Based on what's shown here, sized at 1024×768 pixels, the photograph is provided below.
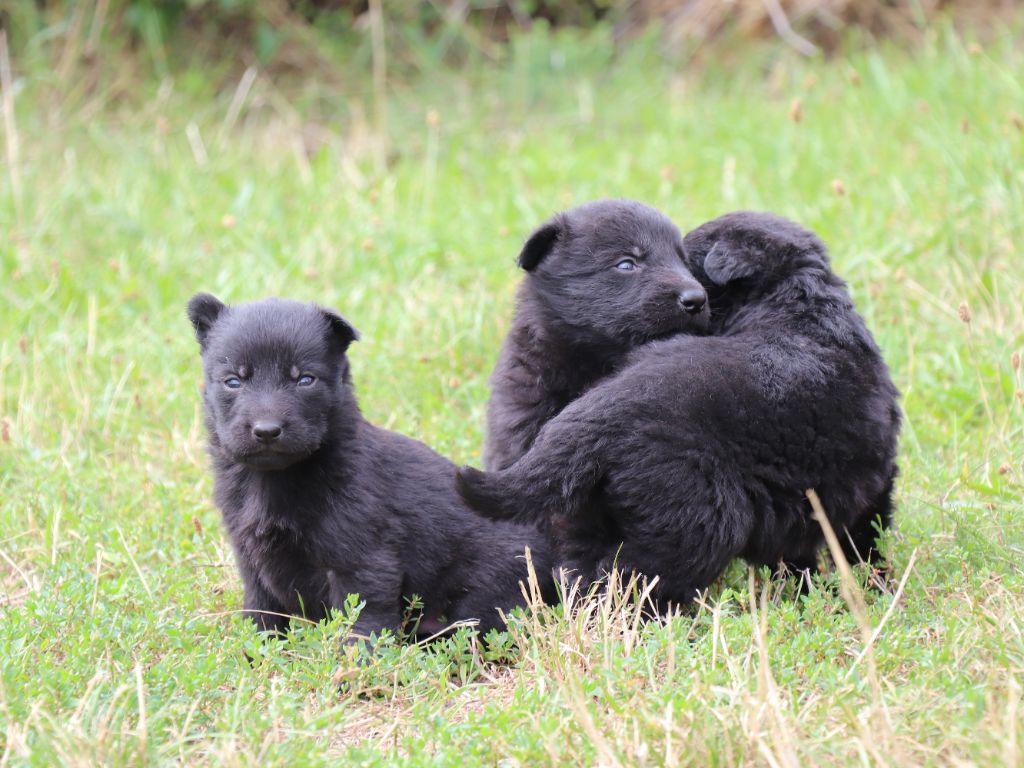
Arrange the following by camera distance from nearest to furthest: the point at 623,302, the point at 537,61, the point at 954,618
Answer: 1. the point at 954,618
2. the point at 623,302
3. the point at 537,61

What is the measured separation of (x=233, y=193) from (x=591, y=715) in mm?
5863

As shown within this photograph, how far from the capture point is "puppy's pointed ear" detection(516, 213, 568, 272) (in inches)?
174

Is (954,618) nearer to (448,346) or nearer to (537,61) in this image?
(448,346)

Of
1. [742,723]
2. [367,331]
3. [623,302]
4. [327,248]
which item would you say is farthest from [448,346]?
[742,723]

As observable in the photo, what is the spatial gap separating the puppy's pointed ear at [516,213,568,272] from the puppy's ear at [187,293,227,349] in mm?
1106

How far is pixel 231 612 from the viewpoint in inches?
158

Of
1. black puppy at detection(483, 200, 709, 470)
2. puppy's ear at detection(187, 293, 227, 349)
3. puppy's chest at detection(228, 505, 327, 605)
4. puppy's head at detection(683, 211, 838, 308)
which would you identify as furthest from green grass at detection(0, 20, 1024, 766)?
puppy's head at detection(683, 211, 838, 308)

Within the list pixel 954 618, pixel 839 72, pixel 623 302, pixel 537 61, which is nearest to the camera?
pixel 954 618

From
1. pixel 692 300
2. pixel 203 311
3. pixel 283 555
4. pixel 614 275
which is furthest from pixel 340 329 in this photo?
pixel 692 300

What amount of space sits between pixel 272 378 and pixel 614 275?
1292 millimetres

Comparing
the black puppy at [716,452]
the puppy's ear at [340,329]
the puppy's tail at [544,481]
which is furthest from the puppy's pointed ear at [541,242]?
the puppy's tail at [544,481]

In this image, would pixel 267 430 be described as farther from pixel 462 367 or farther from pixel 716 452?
pixel 462 367

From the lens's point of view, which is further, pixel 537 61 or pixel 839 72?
pixel 537 61

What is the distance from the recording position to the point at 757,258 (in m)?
4.12
